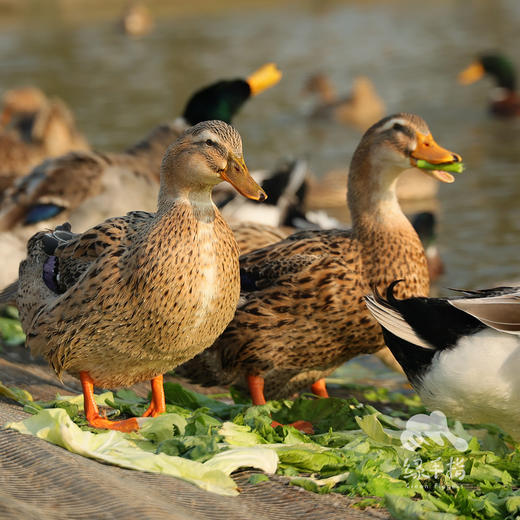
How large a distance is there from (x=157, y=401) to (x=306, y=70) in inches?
760

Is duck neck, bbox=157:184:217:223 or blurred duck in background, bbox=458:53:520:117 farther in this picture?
blurred duck in background, bbox=458:53:520:117

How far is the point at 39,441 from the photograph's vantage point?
313cm

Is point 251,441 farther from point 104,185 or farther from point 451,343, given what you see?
point 104,185

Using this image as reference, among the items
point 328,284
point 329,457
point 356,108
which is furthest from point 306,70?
point 329,457

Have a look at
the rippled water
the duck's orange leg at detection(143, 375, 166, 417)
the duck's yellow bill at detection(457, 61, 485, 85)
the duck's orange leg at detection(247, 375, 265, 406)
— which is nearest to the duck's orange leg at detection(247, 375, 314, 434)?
the duck's orange leg at detection(247, 375, 265, 406)

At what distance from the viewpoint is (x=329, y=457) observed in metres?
3.38

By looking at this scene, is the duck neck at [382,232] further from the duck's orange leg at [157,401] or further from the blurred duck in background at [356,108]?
the blurred duck in background at [356,108]

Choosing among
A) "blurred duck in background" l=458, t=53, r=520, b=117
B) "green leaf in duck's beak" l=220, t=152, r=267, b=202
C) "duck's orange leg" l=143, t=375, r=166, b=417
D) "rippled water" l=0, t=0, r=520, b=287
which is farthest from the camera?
"blurred duck in background" l=458, t=53, r=520, b=117

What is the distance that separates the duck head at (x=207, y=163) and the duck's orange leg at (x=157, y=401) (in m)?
0.80

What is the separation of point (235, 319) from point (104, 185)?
2505 millimetres

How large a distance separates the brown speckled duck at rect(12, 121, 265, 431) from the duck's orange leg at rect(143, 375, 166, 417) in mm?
116

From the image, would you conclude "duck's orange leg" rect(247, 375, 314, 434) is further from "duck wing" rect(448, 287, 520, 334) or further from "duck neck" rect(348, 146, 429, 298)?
"duck wing" rect(448, 287, 520, 334)

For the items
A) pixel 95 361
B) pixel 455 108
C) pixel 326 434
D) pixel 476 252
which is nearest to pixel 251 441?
pixel 326 434

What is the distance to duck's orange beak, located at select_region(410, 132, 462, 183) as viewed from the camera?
178 inches
